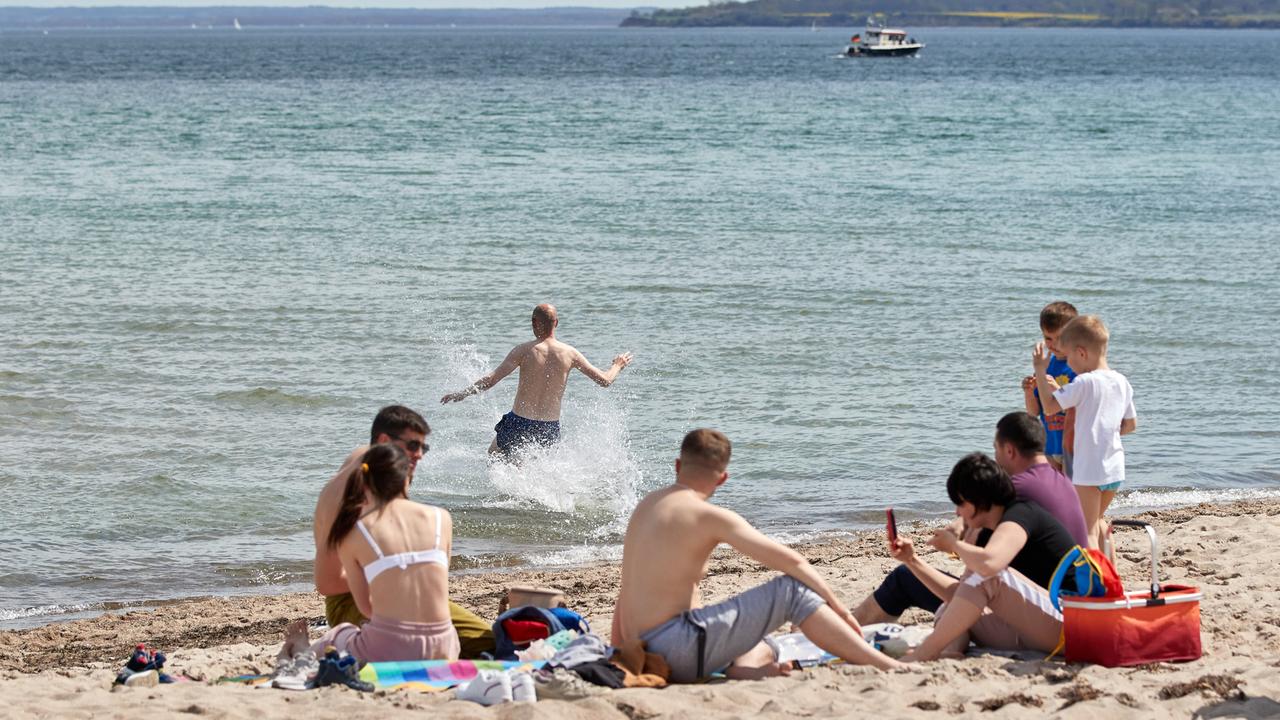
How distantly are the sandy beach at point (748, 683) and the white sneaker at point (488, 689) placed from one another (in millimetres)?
73

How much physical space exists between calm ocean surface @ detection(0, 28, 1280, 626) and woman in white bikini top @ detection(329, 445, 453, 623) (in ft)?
10.3

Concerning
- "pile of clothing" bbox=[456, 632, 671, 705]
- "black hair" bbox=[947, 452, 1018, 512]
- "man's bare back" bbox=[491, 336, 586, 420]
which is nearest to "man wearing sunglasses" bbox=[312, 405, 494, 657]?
"pile of clothing" bbox=[456, 632, 671, 705]

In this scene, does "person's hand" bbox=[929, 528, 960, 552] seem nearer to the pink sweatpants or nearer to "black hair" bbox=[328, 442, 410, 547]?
the pink sweatpants

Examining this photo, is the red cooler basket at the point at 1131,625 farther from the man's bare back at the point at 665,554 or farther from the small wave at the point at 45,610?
the small wave at the point at 45,610

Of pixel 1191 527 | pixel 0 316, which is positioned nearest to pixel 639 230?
pixel 0 316

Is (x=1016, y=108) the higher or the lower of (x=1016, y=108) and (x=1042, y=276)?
the higher

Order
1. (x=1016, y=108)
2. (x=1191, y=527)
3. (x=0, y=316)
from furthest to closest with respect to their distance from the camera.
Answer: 1. (x=1016, y=108)
2. (x=0, y=316)
3. (x=1191, y=527)

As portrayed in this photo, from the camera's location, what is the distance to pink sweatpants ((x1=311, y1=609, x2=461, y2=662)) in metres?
5.62

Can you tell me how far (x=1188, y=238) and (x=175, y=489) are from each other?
16873 mm

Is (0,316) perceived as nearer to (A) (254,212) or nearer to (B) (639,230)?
(A) (254,212)

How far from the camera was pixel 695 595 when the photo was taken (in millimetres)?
5707

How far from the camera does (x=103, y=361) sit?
14.0 m

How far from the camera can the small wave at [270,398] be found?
12727mm

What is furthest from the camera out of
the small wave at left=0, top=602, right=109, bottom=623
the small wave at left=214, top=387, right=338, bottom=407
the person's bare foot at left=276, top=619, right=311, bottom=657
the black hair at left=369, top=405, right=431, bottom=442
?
the small wave at left=214, top=387, right=338, bottom=407
